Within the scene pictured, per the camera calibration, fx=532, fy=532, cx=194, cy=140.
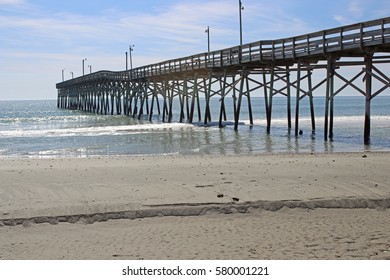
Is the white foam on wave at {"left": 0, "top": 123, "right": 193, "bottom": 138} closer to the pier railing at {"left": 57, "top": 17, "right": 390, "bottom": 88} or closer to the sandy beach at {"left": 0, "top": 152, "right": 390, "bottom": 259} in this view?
the pier railing at {"left": 57, "top": 17, "right": 390, "bottom": 88}

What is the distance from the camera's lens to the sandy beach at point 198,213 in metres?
5.96

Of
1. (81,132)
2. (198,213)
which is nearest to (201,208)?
(198,213)

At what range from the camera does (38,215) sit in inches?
297

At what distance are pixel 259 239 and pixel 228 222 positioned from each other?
90 centimetres

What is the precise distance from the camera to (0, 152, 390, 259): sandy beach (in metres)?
5.96

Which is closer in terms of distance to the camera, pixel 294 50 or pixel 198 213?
pixel 198 213

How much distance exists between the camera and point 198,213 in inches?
300

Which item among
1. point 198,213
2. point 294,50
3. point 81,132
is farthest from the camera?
point 81,132

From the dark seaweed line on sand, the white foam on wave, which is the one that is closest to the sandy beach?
the dark seaweed line on sand

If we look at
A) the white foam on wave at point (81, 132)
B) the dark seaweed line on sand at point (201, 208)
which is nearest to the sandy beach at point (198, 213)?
the dark seaweed line on sand at point (201, 208)

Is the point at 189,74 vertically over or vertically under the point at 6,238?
over

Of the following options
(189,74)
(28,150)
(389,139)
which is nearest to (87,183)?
(28,150)

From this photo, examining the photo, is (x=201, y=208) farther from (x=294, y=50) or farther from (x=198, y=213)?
(x=294, y=50)
